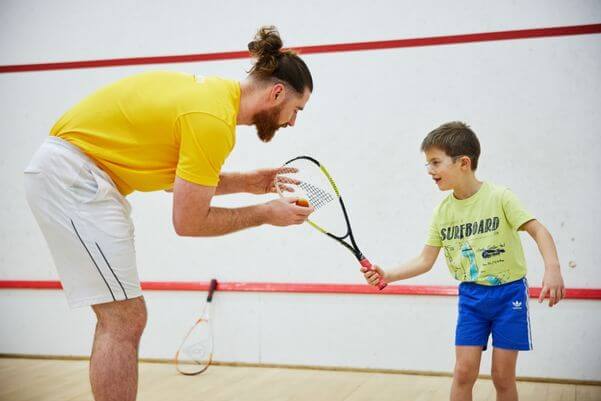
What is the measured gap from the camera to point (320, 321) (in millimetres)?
3598

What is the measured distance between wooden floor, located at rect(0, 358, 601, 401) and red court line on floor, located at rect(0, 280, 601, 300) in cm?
41

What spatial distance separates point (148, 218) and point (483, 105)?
6.28ft

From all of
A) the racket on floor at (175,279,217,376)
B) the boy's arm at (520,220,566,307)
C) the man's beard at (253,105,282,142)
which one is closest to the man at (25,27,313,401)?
the man's beard at (253,105,282,142)

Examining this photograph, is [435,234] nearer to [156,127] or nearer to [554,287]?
[554,287]

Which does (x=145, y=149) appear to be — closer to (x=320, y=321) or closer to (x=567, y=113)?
(x=320, y=321)

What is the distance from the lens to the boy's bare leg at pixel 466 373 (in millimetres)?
2264

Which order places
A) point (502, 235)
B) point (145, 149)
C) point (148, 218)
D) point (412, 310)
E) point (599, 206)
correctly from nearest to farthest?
point (145, 149) < point (502, 235) < point (599, 206) < point (412, 310) < point (148, 218)

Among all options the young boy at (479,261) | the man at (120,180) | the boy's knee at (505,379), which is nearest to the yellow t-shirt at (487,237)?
the young boy at (479,261)

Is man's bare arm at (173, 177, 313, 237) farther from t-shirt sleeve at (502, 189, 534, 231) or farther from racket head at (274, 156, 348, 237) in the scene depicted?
t-shirt sleeve at (502, 189, 534, 231)

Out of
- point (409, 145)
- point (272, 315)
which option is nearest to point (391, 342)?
point (272, 315)

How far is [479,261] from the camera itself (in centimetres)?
230

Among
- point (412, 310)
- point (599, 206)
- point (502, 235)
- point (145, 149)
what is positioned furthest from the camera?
point (412, 310)

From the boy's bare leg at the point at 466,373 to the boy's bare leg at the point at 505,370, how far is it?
0.20 feet

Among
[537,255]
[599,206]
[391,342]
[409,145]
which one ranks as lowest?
[391,342]
